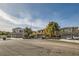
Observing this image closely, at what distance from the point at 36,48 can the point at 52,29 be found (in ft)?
0.91

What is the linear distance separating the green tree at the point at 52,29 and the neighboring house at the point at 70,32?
0.07 meters

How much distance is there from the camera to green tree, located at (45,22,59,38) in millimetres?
2667

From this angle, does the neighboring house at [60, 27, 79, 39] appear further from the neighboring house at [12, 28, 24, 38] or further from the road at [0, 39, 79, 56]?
the neighboring house at [12, 28, 24, 38]

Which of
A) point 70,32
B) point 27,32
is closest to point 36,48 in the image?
point 27,32

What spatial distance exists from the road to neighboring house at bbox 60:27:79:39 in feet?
0.29

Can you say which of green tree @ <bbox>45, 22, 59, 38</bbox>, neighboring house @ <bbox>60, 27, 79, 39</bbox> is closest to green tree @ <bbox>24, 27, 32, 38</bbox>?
green tree @ <bbox>45, 22, 59, 38</bbox>

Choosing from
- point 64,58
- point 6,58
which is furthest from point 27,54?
point 64,58

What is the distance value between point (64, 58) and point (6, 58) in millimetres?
641

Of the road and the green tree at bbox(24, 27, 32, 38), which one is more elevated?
the green tree at bbox(24, 27, 32, 38)

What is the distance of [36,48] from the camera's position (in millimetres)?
2688

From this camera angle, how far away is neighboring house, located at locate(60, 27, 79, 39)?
105 inches

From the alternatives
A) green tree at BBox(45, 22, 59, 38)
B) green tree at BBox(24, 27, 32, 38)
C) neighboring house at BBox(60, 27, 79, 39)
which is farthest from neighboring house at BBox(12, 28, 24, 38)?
neighboring house at BBox(60, 27, 79, 39)

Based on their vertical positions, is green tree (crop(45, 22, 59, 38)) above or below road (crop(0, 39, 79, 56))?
above

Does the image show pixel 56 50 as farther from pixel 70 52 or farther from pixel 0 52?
pixel 0 52
